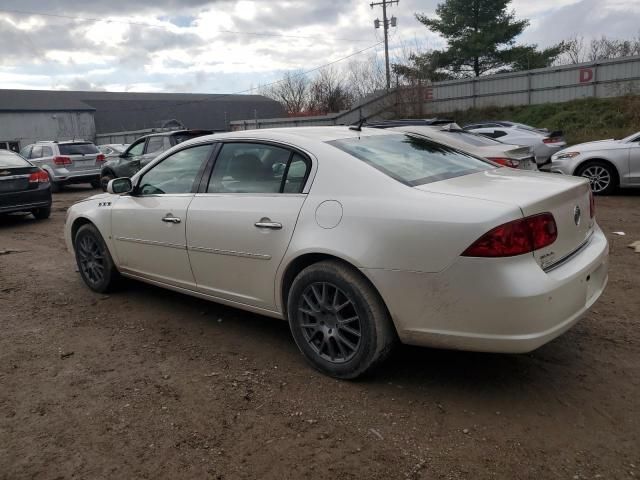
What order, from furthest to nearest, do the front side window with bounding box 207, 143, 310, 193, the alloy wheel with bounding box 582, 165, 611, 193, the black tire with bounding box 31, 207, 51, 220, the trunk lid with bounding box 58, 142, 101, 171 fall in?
the trunk lid with bounding box 58, 142, 101, 171 → the black tire with bounding box 31, 207, 51, 220 → the alloy wheel with bounding box 582, 165, 611, 193 → the front side window with bounding box 207, 143, 310, 193

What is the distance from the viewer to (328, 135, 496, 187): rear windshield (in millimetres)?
3348

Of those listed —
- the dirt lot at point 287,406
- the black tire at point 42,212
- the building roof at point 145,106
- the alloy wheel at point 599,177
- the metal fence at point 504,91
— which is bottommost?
the dirt lot at point 287,406

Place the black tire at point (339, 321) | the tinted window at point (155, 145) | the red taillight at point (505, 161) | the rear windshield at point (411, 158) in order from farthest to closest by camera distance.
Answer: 1. the tinted window at point (155, 145)
2. the red taillight at point (505, 161)
3. the rear windshield at point (411, 158)
4. the black tire at point (339, 321)

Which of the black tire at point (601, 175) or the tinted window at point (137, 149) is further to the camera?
the tinted window at point (137, 149)

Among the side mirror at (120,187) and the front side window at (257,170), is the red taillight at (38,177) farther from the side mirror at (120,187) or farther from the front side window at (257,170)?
the front side window at (257,170)

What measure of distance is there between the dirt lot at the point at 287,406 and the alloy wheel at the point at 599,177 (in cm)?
645

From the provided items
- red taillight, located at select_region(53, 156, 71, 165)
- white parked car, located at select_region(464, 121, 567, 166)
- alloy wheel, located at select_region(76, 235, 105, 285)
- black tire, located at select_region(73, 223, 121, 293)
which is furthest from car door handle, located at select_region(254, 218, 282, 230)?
red taillight, located at select_region(53, 156, 71, 165)

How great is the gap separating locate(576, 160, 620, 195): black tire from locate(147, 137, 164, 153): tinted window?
9.28 m

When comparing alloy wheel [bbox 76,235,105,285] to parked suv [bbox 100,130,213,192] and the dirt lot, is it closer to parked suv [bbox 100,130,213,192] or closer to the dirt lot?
the dirt lot

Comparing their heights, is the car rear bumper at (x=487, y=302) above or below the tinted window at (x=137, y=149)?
below

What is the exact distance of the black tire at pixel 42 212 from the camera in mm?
10755

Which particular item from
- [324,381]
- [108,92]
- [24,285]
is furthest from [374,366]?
[108,92]

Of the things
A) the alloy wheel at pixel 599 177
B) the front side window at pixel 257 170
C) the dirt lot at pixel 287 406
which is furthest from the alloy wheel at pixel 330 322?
the alloy wheel at pixel 599 177

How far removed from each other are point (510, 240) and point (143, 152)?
12.7m
